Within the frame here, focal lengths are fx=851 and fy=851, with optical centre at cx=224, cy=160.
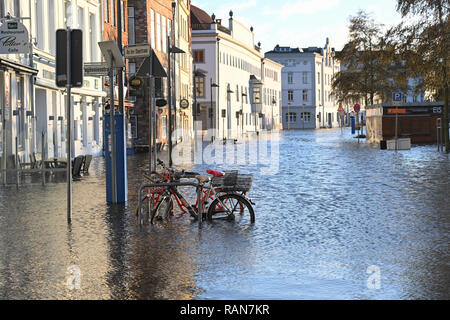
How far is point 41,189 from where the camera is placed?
19.8 meters

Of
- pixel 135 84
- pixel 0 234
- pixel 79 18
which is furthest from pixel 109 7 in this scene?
pixel 0 234

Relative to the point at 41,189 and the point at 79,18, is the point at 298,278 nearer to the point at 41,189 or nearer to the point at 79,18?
the point at 41,189

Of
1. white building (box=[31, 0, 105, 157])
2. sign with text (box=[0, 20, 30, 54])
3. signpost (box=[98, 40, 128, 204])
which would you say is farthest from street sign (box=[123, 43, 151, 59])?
white building (box=[31, 0, 105, 157])

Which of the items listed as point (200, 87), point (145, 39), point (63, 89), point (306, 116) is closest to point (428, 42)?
point (63, 89)

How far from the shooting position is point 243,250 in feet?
32.9

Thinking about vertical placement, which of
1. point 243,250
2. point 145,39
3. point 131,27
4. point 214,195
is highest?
point 131,27

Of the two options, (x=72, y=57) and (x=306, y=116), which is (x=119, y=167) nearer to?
(x=72, y=57)

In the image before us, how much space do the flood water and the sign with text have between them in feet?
15.1

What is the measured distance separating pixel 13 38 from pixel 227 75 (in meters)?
87.2

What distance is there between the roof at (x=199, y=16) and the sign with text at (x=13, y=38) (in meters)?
81.3

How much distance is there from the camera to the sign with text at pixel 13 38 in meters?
20.7

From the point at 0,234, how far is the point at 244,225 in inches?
137

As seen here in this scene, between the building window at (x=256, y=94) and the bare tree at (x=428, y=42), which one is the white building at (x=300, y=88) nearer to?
the building window at (x=256, y=94)

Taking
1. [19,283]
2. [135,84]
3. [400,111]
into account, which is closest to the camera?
[19,283]
